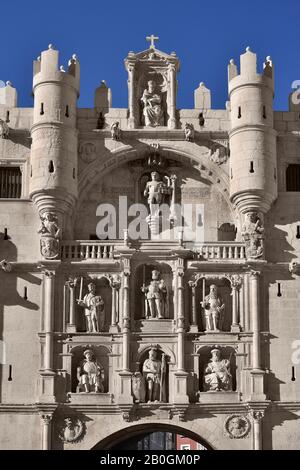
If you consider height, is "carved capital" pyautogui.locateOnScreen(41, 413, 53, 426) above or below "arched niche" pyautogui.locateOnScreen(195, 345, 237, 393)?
below

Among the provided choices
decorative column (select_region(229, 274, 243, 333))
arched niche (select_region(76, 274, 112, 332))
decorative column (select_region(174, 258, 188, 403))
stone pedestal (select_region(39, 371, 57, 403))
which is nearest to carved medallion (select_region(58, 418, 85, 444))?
stone pedestal (select_region(39, 371, 57, 403))

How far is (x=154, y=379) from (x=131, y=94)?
9.76 m

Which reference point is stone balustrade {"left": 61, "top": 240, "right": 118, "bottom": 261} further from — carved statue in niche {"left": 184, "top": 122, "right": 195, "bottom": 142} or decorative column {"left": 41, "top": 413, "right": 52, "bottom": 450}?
decorative column {"left": 41, "top": 413, "right": 52, "bottom": 450}

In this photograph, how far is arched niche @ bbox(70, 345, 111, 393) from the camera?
4003cm

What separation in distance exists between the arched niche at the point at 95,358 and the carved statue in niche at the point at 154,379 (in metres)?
1.25

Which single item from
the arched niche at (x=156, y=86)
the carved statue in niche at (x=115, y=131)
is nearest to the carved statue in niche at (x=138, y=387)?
the carved statue in niche at (x=115, y=131)

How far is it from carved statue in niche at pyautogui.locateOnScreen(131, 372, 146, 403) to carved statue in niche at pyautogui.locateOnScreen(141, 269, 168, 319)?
1.99 meters

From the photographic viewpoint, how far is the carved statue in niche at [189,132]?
138 ft

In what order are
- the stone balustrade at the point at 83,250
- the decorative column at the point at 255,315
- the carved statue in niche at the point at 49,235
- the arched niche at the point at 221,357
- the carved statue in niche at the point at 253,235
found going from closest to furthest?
1. the decorative column at the point at 255,315
2. the arched niche at the point at 221,357
3. the carved statue in niche at the point at 49,235
4. the carved statue in niche at the point at 253,235
5. the stone balustrade at the point at 83,250

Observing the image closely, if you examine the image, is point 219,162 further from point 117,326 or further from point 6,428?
point 6,428

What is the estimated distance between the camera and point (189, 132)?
138ft

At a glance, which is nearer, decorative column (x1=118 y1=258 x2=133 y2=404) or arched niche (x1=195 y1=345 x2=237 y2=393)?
decorative column (x1=118 y1=258 x2=133 y2=404)

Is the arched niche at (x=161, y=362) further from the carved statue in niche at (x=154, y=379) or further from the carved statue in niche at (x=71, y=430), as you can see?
the carved statue in niche at (x=71, y=430)

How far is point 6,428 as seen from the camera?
39.3 metres
